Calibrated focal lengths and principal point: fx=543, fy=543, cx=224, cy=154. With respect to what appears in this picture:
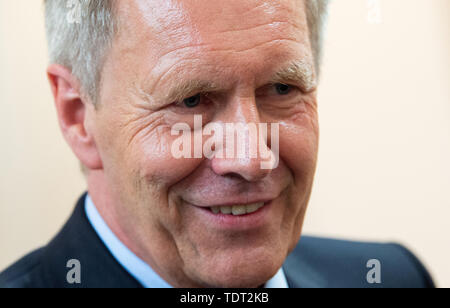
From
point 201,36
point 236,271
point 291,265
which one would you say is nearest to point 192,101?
point 201,36

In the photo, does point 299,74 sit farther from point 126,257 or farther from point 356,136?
point 356,136

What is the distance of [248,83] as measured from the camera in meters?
1.17

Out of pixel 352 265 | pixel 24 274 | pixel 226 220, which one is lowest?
pixel 352 265

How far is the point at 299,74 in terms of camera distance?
4.14 feet

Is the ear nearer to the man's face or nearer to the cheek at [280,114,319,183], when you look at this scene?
the man's face

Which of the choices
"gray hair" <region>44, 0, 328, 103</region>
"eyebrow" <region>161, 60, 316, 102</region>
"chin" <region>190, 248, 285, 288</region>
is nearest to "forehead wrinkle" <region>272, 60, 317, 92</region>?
"eyebrow" <region>161, 60, 316, 102</region>

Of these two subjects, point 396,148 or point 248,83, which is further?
point 396,148

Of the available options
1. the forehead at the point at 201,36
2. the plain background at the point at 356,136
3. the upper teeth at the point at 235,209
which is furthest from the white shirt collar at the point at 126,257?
the plain background at the point at 356,136

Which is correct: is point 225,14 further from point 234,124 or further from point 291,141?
point 291,141

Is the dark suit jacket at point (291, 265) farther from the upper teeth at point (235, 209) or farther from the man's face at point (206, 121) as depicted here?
the upper teeth at point (235, 209)

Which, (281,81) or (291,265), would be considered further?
(291,265)

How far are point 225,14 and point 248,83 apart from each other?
6.0 inches

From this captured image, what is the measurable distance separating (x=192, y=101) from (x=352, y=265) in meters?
1.08

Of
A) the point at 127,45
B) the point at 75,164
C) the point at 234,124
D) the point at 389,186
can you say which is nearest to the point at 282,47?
the point at 234,124
